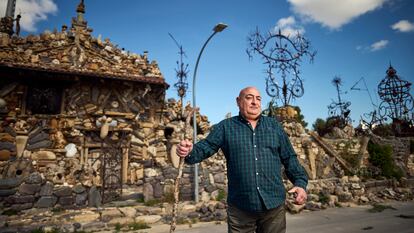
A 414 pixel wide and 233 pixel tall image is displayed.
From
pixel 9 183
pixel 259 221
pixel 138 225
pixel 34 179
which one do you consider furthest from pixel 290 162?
pixel 9 183

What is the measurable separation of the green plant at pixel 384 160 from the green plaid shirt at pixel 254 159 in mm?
11966

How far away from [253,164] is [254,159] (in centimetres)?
5

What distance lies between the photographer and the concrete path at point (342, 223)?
5.66 metres

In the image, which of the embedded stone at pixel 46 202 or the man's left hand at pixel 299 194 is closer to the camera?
the man's left hand at pixel 299 194


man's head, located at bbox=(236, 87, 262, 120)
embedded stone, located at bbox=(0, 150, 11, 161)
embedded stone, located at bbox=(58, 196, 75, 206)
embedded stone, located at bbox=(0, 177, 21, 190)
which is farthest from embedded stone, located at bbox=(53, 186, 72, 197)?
man's head, located at bbox=(236, 87, 262, 120)

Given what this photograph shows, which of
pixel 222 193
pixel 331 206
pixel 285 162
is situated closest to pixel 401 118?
pixel 331 206

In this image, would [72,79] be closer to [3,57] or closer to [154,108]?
[3,57]

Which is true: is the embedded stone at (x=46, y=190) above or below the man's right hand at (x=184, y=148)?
below

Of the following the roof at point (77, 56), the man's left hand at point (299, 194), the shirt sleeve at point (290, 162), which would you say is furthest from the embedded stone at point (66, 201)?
the man's left hand at point (299, 194)

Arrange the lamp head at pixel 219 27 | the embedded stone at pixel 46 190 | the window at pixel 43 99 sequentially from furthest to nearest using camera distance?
1. the window at pixel 43 99
2. the lamp head at pixel 219 27
3. the embedded stone at pixel 46 190

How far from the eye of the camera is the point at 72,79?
27.9 ft

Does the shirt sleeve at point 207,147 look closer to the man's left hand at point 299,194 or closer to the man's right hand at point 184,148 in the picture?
the man's right hand at point 184,148

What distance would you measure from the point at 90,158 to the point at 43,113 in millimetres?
2173

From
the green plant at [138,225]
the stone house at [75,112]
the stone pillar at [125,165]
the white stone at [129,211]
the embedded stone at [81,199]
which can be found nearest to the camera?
the green plant at [138,225]
